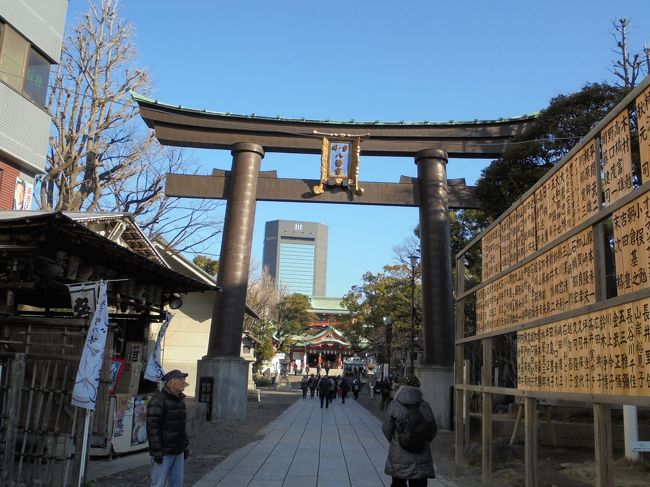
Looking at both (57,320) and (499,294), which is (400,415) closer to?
(499,294)

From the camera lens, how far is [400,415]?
575 centimetres

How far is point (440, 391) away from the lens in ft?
60.6

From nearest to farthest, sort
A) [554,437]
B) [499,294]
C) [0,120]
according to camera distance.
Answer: [499,294]
[554,437]
[0,120]

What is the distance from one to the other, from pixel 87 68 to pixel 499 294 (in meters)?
19.3

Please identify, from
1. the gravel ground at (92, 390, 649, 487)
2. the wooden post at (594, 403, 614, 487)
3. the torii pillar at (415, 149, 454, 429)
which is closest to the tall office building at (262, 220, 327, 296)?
the torii pillar at (415, 149, 454, 429)

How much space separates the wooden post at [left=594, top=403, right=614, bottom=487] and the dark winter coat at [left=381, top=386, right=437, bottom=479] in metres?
1.55

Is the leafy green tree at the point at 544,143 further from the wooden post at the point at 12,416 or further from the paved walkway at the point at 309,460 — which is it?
the wooden post at the point at 12,416

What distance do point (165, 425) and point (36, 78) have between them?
1429 centimetres

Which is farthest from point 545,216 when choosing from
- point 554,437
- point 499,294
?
point 554,437

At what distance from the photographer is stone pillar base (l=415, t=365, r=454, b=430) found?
18500 mm

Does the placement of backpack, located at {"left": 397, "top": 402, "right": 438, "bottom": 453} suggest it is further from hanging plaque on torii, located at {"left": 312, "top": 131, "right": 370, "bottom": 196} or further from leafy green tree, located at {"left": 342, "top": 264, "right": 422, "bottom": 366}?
leafy green tree, located at {"left": 342, "top": 264, "right": 422, "bottom": 366}

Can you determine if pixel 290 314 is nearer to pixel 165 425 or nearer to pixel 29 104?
pixel 29 104

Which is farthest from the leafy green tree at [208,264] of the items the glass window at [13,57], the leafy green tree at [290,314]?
the glass window at [13,57]

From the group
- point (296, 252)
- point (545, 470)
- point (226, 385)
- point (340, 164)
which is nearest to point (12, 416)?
point (545, 470)
